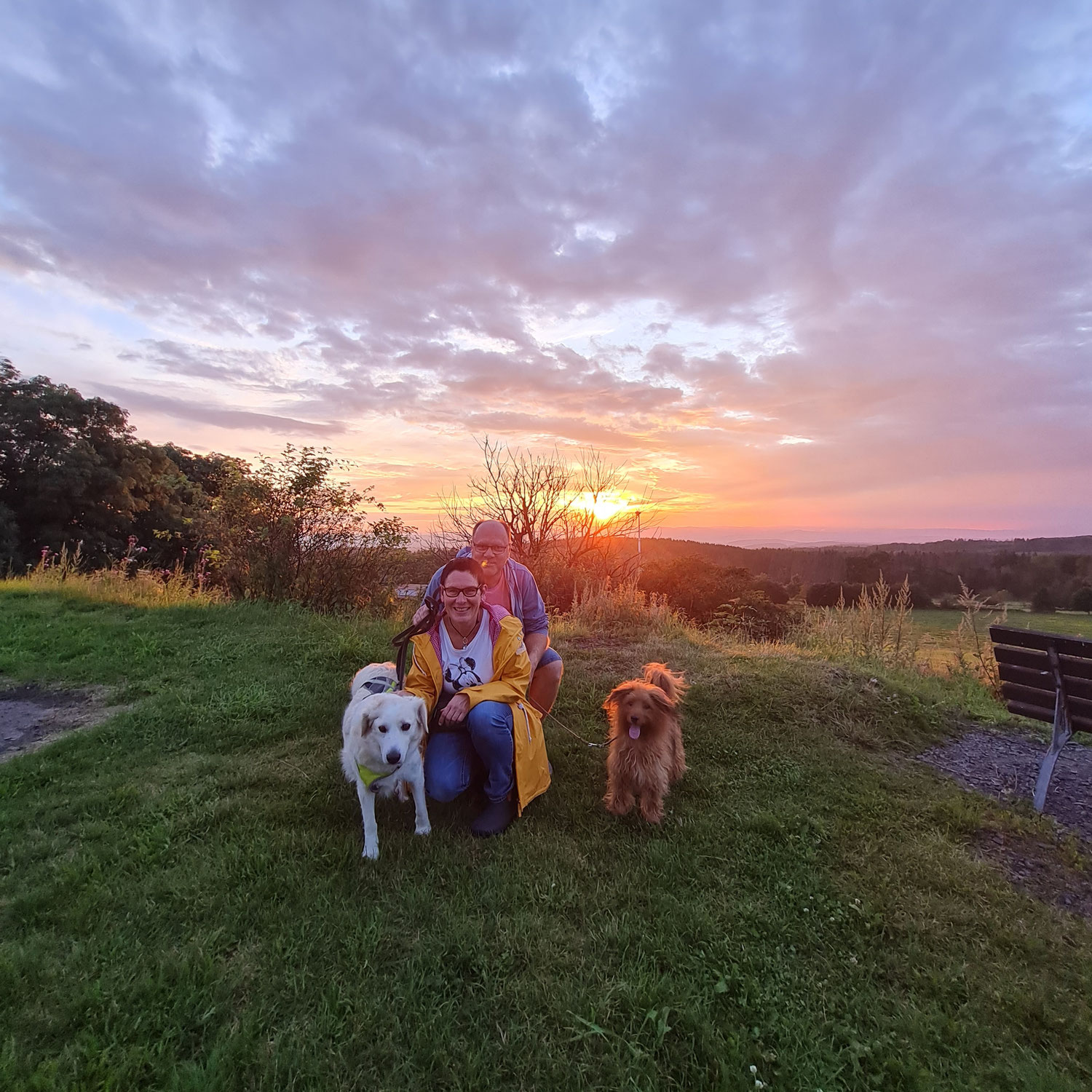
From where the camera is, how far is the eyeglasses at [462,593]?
3238 mm

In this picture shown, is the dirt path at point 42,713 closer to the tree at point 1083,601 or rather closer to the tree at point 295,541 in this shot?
the tree at point 295,541

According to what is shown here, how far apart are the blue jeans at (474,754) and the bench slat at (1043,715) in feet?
11.2

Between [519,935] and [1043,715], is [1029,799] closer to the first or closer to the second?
[1043,715]

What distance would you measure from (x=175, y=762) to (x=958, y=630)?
849 cm

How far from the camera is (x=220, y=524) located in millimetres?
8586

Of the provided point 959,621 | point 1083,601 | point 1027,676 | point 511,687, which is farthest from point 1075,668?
point 1083,601

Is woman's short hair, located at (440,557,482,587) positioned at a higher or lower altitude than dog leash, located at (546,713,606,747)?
higher

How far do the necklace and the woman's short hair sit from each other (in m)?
0.26

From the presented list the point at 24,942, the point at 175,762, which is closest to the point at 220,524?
the point at 175,762

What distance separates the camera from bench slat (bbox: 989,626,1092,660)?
3.44 meters

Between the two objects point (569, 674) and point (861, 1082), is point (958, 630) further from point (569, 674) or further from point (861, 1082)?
point (861, 1082)

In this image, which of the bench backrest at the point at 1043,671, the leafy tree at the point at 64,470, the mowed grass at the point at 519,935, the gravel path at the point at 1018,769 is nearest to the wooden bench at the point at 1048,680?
the bench backrest at the point at 1043,671

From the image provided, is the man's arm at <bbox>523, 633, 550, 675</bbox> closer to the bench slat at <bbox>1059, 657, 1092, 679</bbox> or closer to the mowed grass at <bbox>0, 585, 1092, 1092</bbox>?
the mowed grass at <bbox>0, 585, 1092, 1092</bbox>

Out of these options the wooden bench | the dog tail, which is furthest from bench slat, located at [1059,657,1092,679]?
the dog tail
